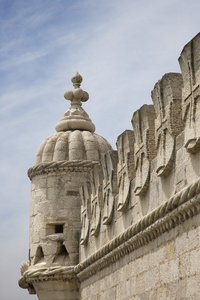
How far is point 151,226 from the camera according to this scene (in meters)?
A: 6.70

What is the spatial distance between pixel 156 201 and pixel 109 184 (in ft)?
7.37

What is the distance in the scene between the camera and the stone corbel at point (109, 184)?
882 cm

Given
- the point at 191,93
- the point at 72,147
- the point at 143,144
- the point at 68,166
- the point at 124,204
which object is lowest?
the point at 124,204

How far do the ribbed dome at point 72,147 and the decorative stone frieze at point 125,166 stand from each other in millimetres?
3285

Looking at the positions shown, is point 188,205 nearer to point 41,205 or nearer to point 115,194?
point 115,194

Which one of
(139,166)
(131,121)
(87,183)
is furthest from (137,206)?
(87,183)

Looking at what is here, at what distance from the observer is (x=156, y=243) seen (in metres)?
6.70

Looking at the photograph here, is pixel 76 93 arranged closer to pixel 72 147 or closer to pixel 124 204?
pixel 72 147

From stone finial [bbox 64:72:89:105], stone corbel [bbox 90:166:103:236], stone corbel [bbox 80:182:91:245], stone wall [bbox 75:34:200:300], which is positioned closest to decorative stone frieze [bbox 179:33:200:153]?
stone wall [bbox 75:34:200:300]

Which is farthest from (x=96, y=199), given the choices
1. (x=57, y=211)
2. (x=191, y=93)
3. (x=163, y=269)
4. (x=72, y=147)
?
(x=191, y=93)

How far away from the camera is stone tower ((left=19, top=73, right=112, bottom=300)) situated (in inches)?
434

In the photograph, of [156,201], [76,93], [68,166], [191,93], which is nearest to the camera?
[191,93]

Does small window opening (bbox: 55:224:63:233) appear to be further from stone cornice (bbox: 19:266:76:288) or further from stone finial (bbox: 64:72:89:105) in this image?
stone finial (bbox: 64:72:89:105)

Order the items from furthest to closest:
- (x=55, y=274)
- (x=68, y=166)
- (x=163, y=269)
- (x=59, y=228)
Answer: (x=59, y=228)
(x=68, y=166)
(x=55, y=274)
(x=163, y=269)
